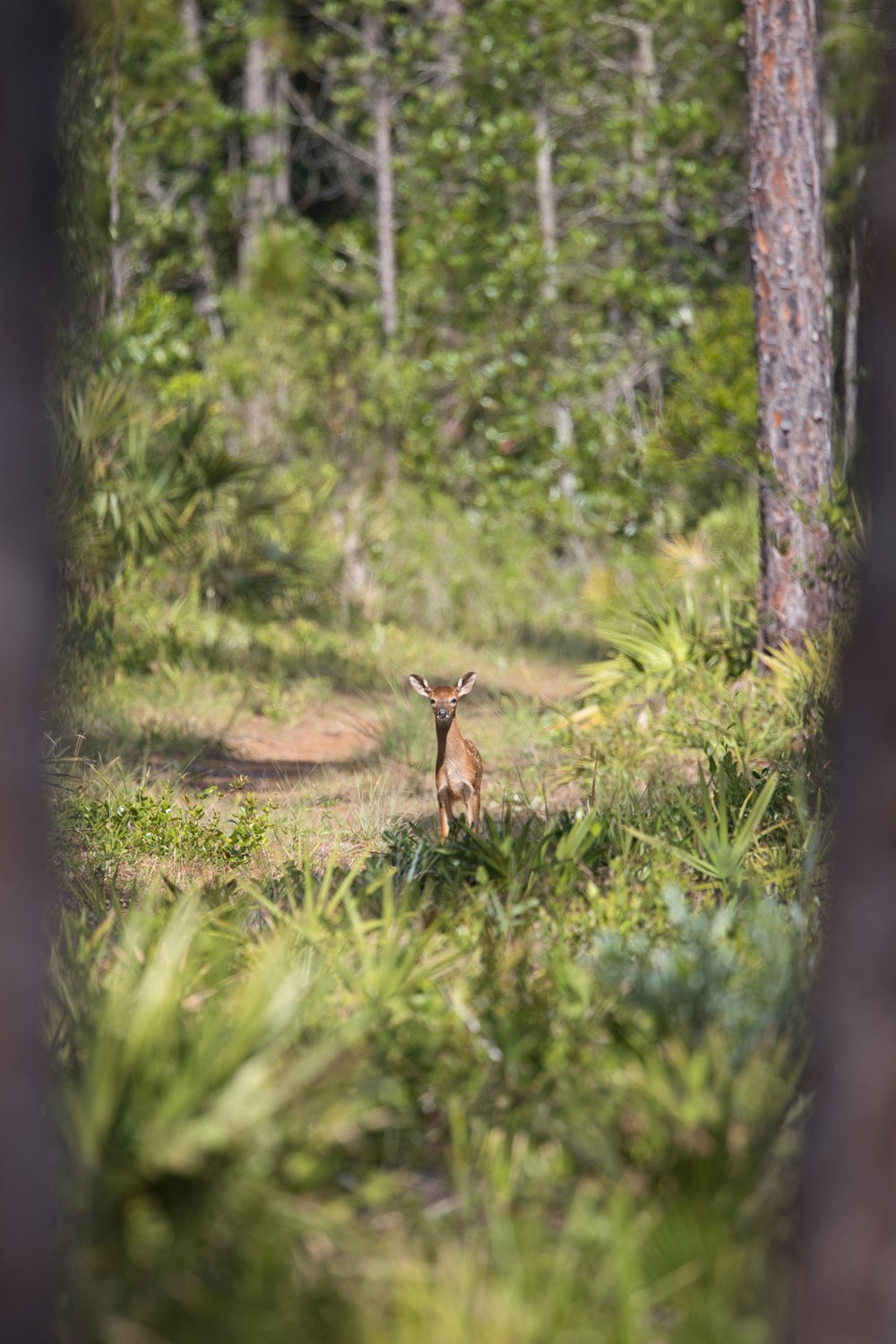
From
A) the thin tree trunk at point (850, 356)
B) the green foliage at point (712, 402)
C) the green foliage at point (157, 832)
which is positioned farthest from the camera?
the thin tree trunk at point (850, 356)

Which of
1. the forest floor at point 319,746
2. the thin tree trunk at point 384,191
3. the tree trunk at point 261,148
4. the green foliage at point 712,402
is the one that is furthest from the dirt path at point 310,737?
the tree trunk at point 261,148

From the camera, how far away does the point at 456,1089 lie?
13.9 feet

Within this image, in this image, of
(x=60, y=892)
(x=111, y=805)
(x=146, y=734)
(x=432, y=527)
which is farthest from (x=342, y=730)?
(x=432, y=527)

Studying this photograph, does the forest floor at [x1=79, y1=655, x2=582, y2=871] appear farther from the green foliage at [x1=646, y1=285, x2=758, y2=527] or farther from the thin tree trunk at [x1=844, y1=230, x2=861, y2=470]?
the thin tree trunk at [x1=844, y1=230, x2=861, y2=470]

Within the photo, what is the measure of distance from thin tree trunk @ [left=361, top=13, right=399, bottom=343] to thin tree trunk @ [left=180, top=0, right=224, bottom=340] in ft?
8.35

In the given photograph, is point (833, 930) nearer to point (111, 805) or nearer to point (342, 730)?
point (111, 805)

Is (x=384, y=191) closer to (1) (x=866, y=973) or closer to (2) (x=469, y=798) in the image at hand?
(2) (x=469, y=798)

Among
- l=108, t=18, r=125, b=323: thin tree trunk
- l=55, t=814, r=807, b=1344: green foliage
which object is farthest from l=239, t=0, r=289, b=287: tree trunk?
l=55, t=814, r=807, b=1344: green foliage

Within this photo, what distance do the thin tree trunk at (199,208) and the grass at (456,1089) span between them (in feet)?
57.2

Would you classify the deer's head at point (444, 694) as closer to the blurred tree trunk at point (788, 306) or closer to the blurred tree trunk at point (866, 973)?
the blurred tree trunk at point (788, 306)

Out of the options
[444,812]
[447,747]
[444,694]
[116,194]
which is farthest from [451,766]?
[116,194]

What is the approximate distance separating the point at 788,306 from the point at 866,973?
7712 millimetres

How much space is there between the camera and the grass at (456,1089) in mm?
3326

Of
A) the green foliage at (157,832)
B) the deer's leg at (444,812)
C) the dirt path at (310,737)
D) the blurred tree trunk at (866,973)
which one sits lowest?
the dirt path at (310,737)
